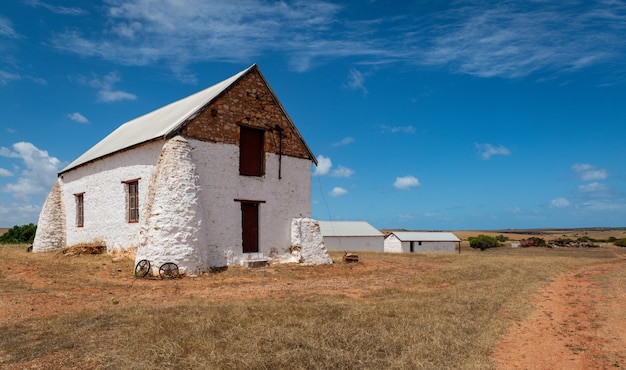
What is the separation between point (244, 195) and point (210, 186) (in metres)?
1.74

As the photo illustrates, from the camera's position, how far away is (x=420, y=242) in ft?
189

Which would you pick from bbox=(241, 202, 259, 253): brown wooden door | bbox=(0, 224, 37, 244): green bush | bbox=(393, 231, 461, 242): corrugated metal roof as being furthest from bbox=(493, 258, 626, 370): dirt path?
bbox=(393, 231, 461, 242): corrugated metal roof

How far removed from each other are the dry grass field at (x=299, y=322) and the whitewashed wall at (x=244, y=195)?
245cm

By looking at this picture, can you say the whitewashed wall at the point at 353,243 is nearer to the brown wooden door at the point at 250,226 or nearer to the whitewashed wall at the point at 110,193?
the whitewashed wall at the point at 110,193

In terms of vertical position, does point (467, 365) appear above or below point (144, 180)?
below

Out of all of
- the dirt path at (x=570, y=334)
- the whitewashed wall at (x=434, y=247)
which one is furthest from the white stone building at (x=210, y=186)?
the whitewashed wall at (x=434, y=247)

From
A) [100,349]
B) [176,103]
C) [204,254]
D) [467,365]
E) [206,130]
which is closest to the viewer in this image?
[467,365]

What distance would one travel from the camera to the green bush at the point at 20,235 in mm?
32531

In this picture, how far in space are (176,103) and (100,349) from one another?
1957 centimetres

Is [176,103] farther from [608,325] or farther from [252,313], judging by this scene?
[608,325]

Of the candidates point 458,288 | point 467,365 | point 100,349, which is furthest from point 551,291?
point 100,349

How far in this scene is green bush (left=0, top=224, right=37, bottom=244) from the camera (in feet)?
107

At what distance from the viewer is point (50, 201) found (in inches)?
984

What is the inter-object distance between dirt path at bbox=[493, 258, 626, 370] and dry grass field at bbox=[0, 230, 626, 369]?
3cm
